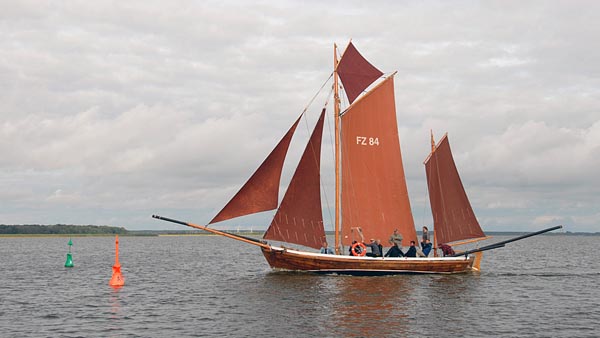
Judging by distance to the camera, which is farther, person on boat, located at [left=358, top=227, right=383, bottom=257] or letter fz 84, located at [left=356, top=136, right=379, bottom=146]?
letter fz 84, located at [left=356, top=136, right=379, bottom=146]

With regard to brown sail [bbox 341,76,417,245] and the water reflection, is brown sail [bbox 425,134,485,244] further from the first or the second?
the water reflection

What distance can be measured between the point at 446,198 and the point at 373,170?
6439 millimetres

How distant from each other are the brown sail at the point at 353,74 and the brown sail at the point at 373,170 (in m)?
0.69

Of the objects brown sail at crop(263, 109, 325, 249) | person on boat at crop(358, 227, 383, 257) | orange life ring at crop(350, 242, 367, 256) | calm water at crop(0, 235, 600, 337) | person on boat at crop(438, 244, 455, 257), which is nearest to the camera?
calm water at crop(0, 235, 600, 337)

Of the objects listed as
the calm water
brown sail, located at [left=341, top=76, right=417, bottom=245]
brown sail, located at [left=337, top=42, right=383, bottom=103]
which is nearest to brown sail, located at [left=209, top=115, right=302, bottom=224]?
the calm water

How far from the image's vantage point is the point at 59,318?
97.1 feet

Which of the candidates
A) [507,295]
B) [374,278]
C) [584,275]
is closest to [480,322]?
[507,295]

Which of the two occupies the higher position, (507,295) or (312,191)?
(312,191)

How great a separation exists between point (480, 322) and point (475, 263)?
2482 centimetres

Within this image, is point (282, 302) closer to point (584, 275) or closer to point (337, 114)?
point (337, 114)

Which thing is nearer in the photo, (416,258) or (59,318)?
(59,318)

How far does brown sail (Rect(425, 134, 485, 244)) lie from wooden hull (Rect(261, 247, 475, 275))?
120 inches

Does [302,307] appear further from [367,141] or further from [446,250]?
[446,250]

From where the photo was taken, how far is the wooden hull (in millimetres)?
43000
